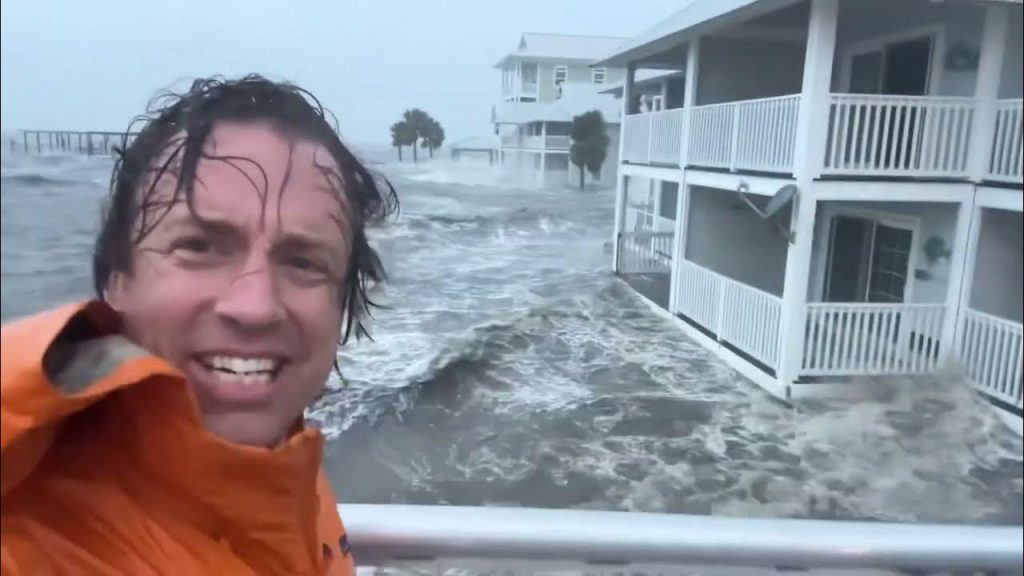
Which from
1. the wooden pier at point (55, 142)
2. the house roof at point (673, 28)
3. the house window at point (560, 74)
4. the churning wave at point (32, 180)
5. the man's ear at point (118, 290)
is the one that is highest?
the house roof at point (673, 28)

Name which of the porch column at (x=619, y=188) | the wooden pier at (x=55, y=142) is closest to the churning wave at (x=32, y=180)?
the wooden pier at (x=55, y=142)

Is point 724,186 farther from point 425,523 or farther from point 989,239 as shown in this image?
point 425,523

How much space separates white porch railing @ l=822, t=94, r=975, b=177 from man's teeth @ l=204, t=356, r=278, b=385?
6.08 feet

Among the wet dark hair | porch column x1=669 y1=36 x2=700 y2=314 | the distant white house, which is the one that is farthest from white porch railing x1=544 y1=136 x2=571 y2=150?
the wet dark hair

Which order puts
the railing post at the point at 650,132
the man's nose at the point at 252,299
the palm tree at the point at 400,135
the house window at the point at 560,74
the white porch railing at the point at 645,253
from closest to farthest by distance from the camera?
the man's nose at the point at 252,299 → the palm tree at the point at 400,135 → the house window at the point at 560,74 → the white porch railing at the point at 645,253 → the railing post at the point at 650,132

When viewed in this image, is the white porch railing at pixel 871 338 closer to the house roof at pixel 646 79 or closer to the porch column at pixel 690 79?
the porch column at pixel 690 79

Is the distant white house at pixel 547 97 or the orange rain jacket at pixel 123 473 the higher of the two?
the distant white house at pixel 547 97

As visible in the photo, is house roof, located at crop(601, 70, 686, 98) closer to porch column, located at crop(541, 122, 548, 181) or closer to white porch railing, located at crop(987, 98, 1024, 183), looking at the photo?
porch column, located at crop(541, 122, 548, 181)

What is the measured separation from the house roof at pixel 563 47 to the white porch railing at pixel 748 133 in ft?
2.17

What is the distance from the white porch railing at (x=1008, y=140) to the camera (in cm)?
153

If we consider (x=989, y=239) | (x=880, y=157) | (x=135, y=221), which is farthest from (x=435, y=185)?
(x=880, y=157)

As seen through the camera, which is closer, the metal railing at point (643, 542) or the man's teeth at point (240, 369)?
the man's teeth at point (240, 369)

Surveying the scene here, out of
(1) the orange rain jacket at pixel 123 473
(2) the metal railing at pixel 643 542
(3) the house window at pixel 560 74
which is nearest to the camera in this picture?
(1) the orange rain jacket at pixel 123 473

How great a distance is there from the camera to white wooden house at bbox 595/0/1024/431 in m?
1.65
